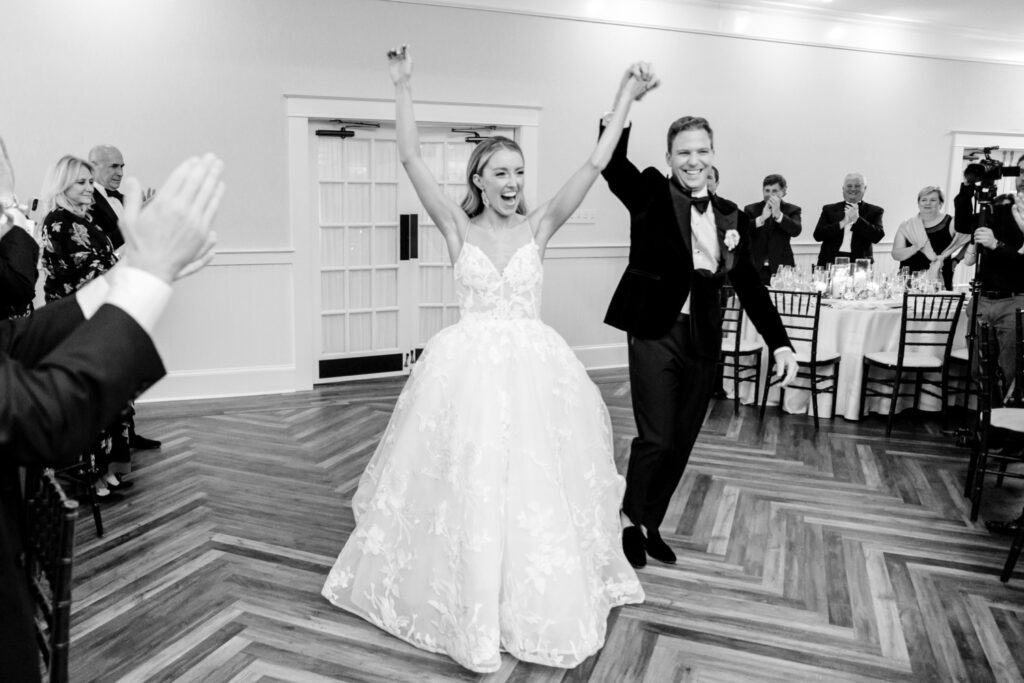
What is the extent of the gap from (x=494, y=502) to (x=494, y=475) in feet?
0.29

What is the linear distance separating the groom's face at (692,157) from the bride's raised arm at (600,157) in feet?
0.81

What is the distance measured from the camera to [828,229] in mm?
7246

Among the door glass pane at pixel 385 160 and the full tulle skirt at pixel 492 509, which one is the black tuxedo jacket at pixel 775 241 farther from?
the full tulle skirt at pixel 492 509

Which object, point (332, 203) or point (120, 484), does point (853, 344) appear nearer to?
point (332, 203)

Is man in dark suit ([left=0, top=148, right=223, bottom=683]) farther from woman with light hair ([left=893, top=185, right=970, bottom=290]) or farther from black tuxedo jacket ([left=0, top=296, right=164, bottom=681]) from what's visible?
woman with light hair ([left=893, top=185, right=970, bottom=290])

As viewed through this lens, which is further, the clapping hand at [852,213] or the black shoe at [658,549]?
the clapping hand at [852,213]

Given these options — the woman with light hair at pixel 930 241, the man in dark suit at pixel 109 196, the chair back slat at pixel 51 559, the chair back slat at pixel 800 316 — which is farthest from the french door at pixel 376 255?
the chair back slat at pixel 51 559

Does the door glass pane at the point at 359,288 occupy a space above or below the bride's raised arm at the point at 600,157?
below

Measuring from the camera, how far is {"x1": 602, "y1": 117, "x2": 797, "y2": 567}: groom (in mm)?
3084

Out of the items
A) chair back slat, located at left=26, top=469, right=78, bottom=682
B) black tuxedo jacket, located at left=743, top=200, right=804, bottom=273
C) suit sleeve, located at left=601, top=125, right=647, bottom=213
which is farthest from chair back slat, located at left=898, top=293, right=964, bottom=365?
chair back slat, located at left=26, top=469, right=78, bottom=682

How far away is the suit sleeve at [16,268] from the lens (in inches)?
129

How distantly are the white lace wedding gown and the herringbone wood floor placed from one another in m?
0.11

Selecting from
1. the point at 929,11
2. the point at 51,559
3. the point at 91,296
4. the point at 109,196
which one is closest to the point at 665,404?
the point at 51,559

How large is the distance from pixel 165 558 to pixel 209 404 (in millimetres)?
2844
